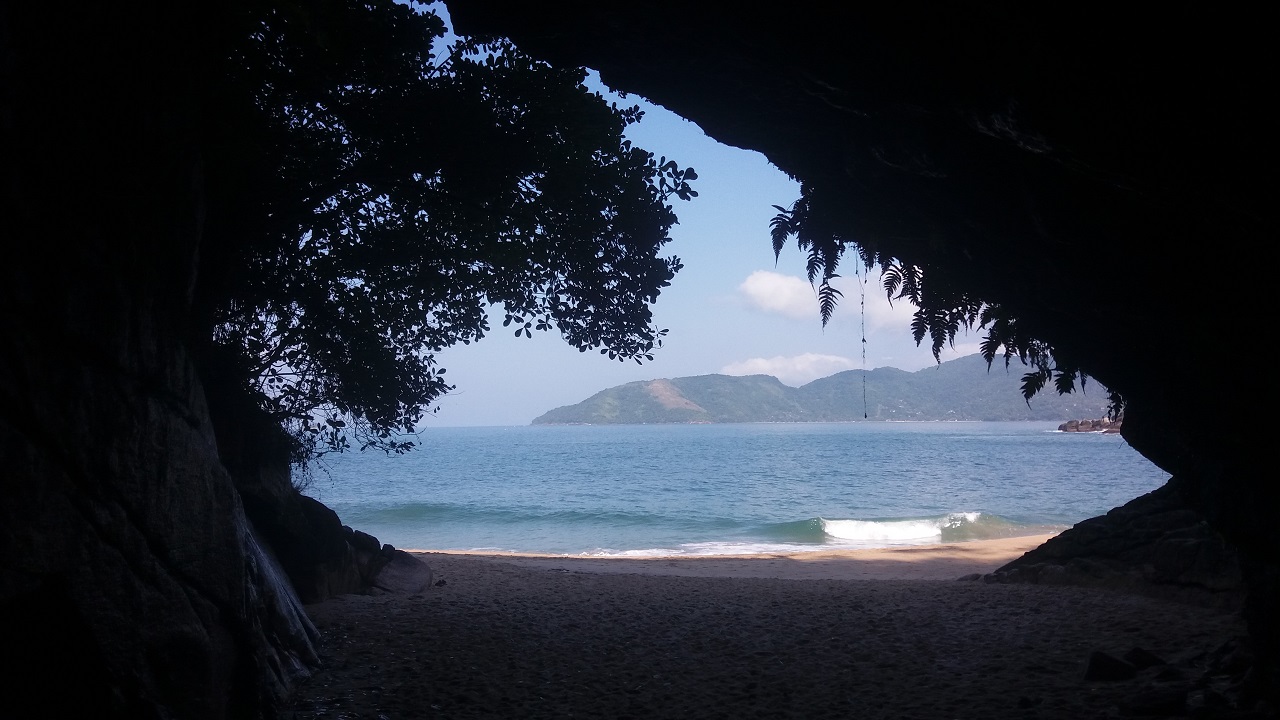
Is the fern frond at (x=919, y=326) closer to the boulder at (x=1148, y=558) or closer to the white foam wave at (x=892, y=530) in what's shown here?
the boulder at (x=1148, y=558)

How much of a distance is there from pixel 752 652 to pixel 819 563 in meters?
13.4

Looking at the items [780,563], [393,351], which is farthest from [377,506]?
[393,351]

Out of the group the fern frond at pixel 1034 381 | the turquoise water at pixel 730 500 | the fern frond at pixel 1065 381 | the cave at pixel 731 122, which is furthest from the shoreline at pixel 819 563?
the cave at pixel 731 122

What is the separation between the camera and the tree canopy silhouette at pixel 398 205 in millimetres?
8016

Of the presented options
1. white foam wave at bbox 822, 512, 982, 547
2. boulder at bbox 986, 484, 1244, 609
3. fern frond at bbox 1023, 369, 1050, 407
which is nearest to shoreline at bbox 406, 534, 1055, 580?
boulder at bbox 986, 484, 1244, 609

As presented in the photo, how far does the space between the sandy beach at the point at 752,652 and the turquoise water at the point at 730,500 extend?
6756 millimetres

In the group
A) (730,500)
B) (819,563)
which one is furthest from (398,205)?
(730,500)

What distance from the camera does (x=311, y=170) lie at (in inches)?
324

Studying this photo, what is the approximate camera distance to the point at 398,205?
962 centimetres

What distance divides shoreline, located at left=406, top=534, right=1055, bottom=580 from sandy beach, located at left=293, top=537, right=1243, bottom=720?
6430 mm

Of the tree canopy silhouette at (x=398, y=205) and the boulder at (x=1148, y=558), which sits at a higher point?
the tree canopy silhouette at (x=398, y=205)

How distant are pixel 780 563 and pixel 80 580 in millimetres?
18023

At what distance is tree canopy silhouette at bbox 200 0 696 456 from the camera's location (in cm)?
802

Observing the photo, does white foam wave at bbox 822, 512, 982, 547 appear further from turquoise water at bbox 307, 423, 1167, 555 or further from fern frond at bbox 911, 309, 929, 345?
fern frond at bbox 911, 309, 929, 345
